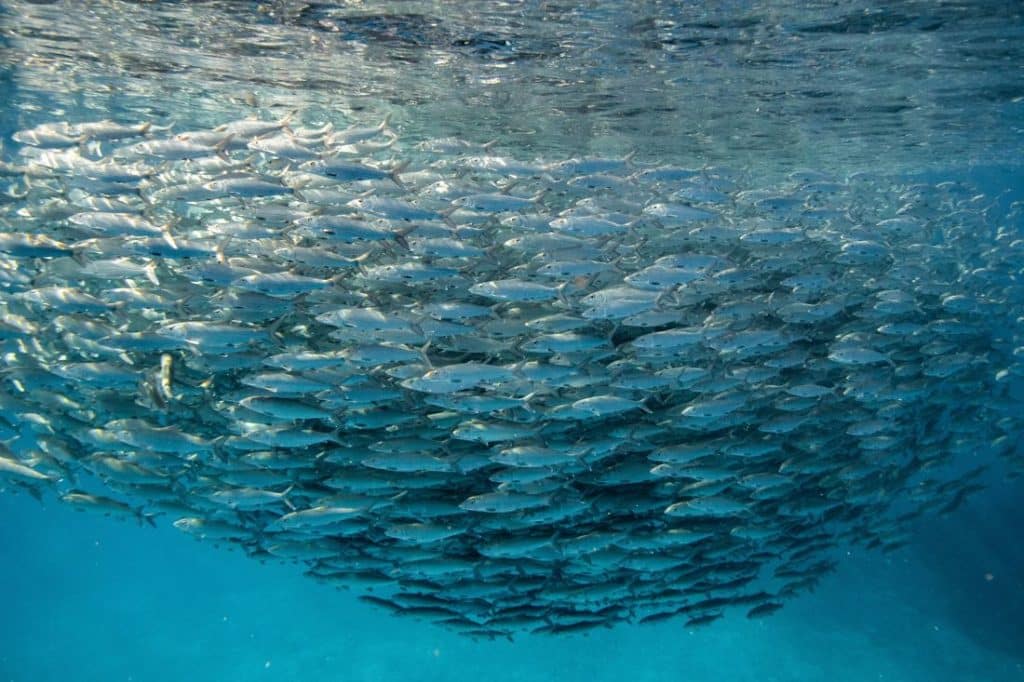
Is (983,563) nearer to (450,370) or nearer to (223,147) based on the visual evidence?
(450,370)

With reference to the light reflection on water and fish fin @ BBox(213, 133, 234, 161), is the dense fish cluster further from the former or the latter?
the light reflection on water

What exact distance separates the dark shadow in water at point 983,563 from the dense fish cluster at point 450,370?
9619mm

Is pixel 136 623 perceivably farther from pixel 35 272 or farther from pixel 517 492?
pixel 517 492

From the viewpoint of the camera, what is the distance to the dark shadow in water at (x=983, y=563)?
16.9 m

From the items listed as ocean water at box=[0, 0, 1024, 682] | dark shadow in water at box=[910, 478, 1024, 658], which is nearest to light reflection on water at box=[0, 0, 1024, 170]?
ocean water at box=[0, 0, 1024, 682]

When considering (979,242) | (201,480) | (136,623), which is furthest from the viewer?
(136,623)

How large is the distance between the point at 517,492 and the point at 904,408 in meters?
6.08

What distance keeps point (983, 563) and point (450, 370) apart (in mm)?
18790

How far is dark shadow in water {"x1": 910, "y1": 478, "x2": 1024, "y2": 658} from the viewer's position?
664 inches

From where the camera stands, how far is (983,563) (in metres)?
18.6

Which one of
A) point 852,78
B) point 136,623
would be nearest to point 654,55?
point 852,78

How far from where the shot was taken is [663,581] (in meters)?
9.48

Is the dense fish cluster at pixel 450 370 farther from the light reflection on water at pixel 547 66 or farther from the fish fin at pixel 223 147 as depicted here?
the light reflection on water at pixel 547 66

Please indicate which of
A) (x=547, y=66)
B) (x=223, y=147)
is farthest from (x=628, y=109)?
(x=223, y=147)
